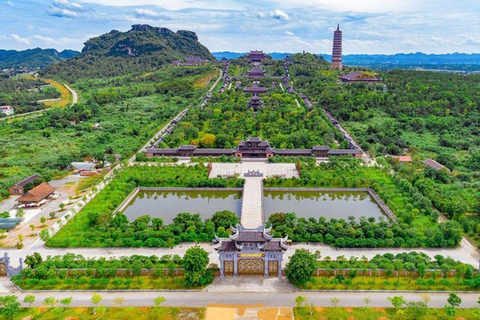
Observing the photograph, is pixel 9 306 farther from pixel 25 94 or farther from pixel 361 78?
pixel 25 94

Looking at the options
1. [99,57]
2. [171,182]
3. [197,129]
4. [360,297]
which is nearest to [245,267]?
[360,297]

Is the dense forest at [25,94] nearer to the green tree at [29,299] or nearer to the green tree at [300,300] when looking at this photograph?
the green tree at [29,299]

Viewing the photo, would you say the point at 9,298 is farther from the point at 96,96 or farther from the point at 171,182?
the point at 96,96

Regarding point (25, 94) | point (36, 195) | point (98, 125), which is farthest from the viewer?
point (25, 94)

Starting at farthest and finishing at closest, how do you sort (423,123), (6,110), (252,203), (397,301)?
(6,110), (423,123), (252,203), (397,301)

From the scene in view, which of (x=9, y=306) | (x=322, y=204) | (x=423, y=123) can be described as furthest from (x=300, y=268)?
(x=423, y=123)

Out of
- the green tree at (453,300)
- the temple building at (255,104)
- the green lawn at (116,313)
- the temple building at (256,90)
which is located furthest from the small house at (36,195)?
the temple building at (256,90)

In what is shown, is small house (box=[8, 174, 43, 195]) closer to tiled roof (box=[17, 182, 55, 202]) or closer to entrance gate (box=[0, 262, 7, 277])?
tiled roof (box=[17, 182, 55, 202])
